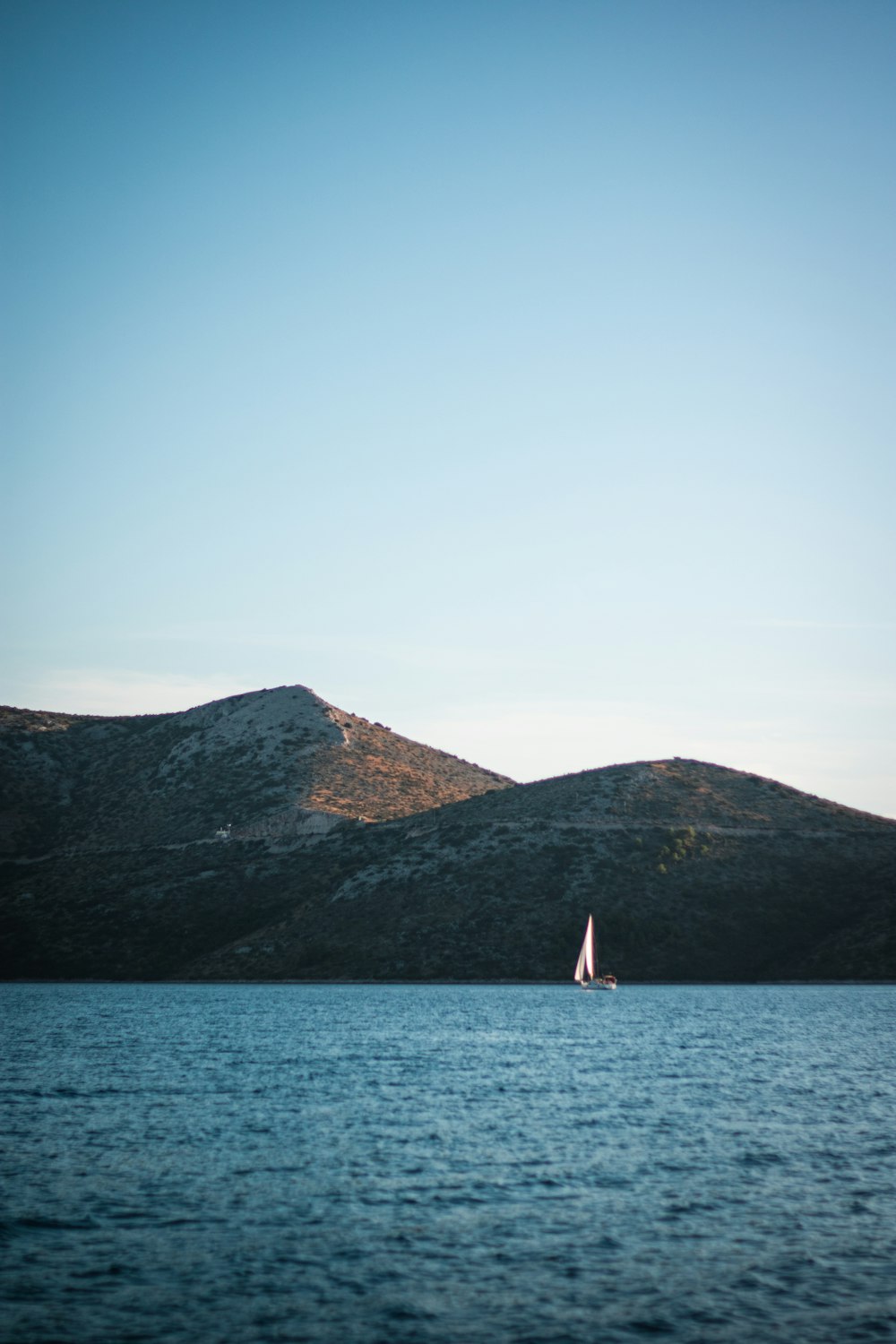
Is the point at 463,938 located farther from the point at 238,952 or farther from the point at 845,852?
the point at 845,852

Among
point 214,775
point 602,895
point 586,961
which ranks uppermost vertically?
point 214,775

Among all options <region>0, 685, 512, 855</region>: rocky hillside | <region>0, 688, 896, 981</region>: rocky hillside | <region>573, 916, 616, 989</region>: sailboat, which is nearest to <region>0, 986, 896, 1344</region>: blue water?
<region>573, 916, 616, 989</region>: sailboat

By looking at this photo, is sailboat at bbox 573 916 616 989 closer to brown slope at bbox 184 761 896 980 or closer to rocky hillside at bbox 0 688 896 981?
brown slope at bbox 184 761 896 980

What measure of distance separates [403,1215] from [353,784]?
140 m

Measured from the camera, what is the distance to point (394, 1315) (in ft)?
68.9

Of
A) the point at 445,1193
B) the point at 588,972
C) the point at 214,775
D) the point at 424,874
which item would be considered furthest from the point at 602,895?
the point at 445,1193

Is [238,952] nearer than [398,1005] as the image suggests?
No

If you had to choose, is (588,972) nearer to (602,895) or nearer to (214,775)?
(602,895)

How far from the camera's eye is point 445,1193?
3125cm

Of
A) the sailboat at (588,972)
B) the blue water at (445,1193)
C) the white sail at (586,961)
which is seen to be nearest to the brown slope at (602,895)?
the sailboat at (588,972)

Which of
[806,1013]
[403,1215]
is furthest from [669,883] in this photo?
[403,1215]

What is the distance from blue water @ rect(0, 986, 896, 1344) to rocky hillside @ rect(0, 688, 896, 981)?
48.4 m

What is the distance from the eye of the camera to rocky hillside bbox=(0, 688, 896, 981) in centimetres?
11819

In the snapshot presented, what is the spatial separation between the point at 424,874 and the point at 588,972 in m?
26.4
